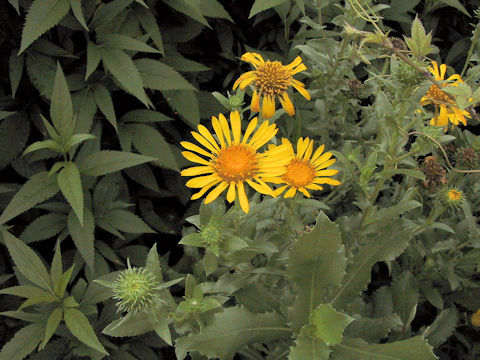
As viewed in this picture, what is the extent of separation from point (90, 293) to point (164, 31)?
0.98 metres

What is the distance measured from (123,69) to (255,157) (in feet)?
1.85

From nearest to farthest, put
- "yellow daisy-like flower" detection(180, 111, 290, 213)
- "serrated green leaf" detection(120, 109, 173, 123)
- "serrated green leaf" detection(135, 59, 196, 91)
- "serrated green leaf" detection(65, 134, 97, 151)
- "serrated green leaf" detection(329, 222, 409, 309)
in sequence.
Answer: "yellow daisy-like flower" detection(180, 111, 290, 213)
"serrated green leaf" detection(329, 222, 409, 309)
"serrated green leaf" detection(65, 134, 97, 151)
"serrated green leaf" detection(135, 59, 196, 91)
"serrated green leaf" detection(120, 109, 173, 123)

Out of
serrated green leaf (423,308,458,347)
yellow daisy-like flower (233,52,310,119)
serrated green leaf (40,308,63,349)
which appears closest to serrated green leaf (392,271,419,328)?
serrated green leaf (423,308,458,347)

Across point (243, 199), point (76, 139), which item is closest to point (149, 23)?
point (76, 139)

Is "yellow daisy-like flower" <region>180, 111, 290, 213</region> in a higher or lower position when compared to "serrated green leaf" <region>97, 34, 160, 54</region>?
lower

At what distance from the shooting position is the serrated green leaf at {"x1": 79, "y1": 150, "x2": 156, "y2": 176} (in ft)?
4.34

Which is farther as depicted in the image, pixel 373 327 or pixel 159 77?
pixel 159 77

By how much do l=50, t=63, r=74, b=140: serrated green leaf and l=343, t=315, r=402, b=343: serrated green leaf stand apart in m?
0.97

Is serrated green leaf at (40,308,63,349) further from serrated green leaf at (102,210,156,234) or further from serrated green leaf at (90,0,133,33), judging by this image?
serrated green leaf at (90,0,133,33)

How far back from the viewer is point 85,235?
137 cm

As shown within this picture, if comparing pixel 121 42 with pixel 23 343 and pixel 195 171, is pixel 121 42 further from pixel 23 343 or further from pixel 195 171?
pixel 23 343

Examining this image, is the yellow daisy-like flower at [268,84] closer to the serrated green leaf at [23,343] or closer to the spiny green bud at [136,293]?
the spiny green bud at [136,293]

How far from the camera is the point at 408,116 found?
122cm

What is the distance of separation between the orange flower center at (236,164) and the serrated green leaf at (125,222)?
0.50 m
